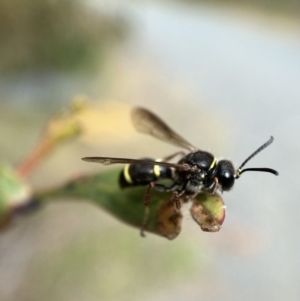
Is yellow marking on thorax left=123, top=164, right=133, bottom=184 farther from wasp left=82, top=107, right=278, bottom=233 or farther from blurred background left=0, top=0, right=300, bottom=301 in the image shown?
blurred background left=0, top=0, right=300, bottom=301

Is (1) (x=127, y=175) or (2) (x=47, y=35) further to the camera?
(2) (x=47, y=35)

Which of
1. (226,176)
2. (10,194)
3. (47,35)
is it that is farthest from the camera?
(47,35)

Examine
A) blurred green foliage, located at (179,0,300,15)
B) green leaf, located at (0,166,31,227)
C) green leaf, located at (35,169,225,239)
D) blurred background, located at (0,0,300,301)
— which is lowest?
blurred background, located at (0,0,300,301)

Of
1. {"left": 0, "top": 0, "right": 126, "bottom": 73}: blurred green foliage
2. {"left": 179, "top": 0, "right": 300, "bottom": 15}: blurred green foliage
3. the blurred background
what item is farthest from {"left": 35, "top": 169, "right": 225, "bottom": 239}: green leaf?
{"left": 179, "top": 0, "right": 300, "bottom": 15}: blurred green foliage

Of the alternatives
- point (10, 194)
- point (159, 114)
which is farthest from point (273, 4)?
point (10, 194)

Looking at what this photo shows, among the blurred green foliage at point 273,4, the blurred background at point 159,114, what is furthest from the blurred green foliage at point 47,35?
the blurred green foliage at point 273,4

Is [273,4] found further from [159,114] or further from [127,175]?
[127,175]

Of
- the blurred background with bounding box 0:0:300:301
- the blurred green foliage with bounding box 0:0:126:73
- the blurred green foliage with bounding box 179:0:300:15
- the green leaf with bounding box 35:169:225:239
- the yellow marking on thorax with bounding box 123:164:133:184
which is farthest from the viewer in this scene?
the blurred green foliage with bounding box 179:0:300:15

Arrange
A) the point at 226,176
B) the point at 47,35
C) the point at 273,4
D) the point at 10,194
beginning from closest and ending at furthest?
1. the point at 226,176
2. the point at 10,194
3. the point at 47,35
4. the point at 273,4
